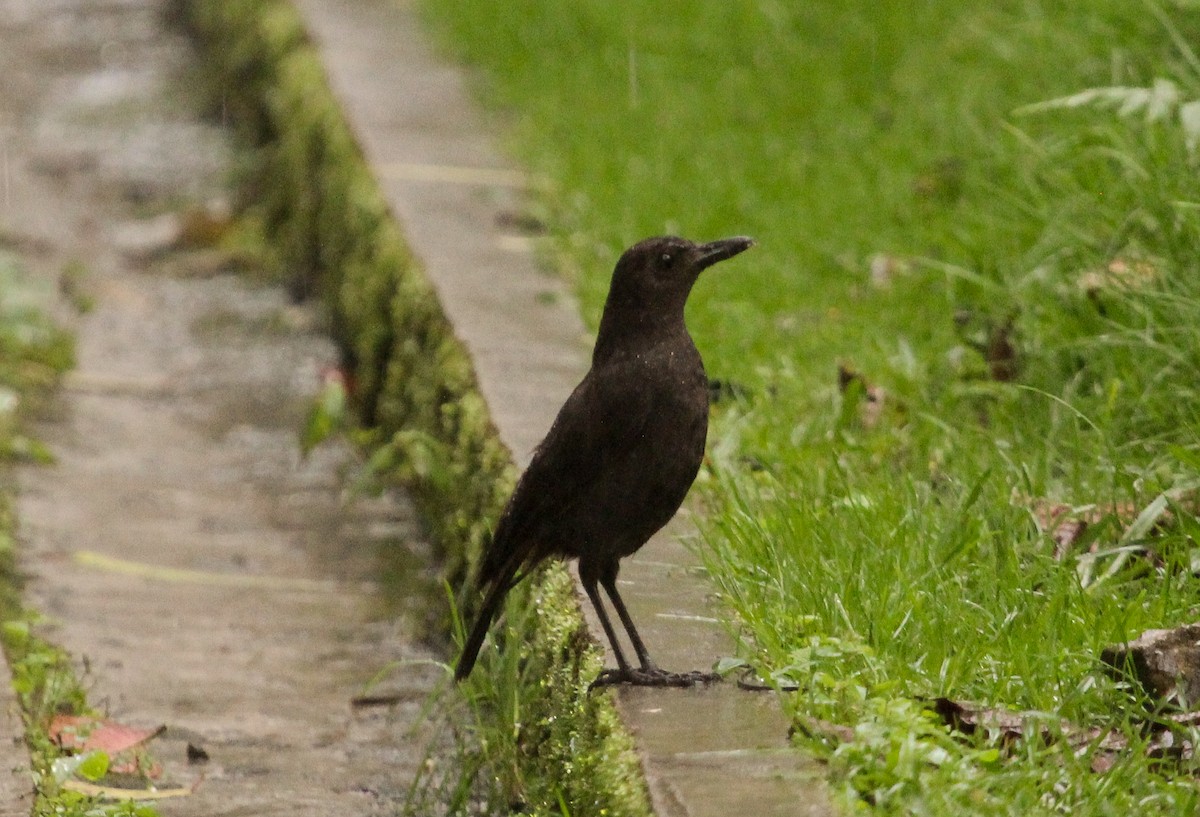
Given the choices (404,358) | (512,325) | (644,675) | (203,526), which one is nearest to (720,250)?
(644,675)

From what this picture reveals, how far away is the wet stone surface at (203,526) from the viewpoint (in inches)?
167

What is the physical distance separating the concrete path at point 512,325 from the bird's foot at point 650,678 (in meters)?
0.03

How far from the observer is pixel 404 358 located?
5805mm

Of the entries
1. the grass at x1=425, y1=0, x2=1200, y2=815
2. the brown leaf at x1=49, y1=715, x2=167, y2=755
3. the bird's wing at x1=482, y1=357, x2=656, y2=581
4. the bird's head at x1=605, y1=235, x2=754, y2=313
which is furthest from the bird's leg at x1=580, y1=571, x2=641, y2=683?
the brown leaf at x1=49, y1=715, x2=167, y2=755

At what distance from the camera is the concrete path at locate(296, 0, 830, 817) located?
9.48 ft

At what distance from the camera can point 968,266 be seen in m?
5.45

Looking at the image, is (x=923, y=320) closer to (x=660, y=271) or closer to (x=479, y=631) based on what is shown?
(x=660, y=271)

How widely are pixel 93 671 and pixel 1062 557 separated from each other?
2347mm

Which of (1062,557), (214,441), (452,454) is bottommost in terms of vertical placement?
(214,441)

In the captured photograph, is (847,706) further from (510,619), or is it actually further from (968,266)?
(968,266)

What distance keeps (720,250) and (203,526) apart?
8.54ft

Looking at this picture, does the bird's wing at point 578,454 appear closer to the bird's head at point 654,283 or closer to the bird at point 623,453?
the bird at point 623,453

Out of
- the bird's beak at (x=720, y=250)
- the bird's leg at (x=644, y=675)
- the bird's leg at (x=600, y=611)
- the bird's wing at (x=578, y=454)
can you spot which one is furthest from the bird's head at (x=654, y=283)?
the bird's leg at (x=644, y=675)

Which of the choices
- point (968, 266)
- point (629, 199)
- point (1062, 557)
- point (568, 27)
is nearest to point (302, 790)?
point (1062, 557)
